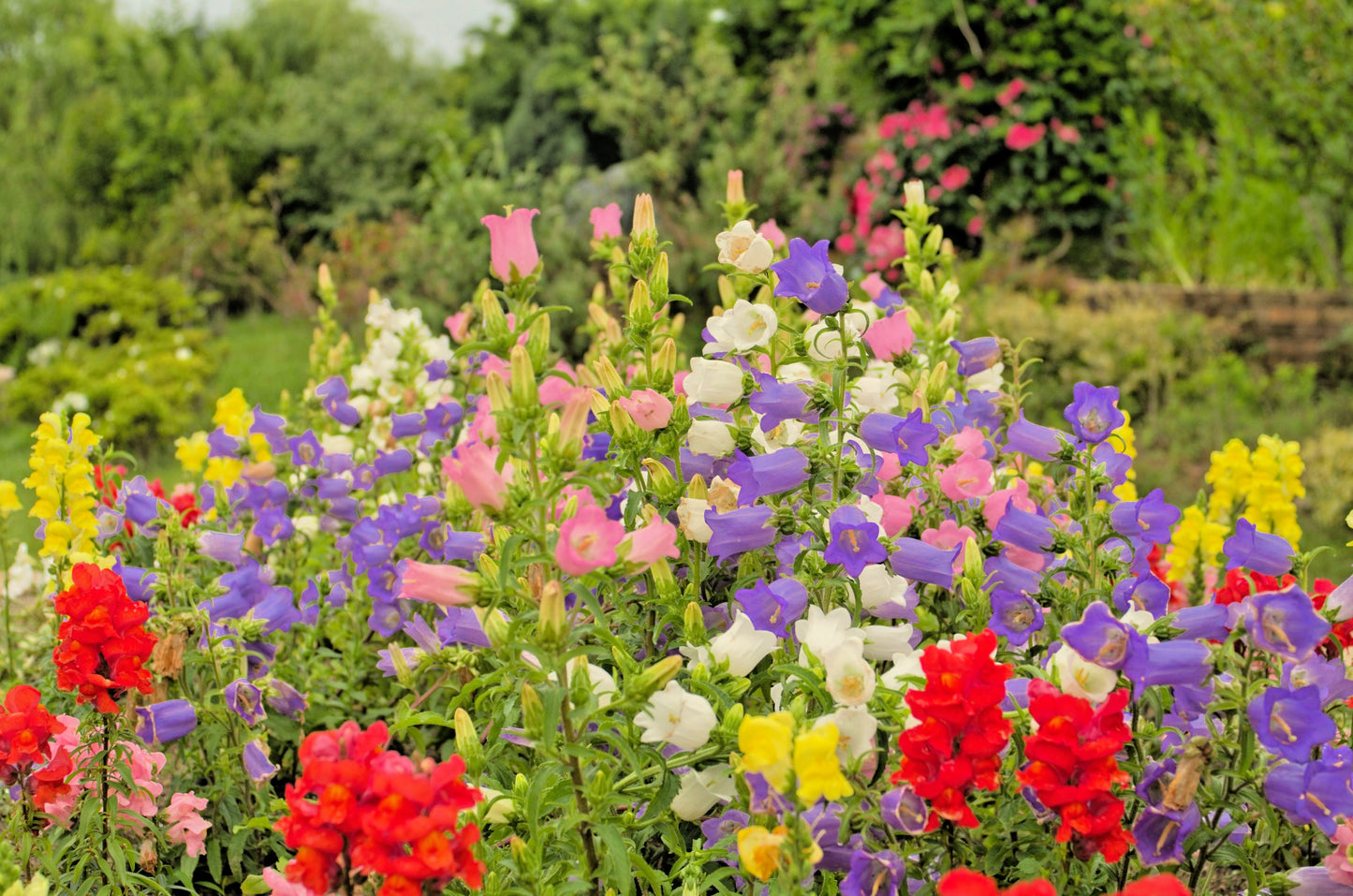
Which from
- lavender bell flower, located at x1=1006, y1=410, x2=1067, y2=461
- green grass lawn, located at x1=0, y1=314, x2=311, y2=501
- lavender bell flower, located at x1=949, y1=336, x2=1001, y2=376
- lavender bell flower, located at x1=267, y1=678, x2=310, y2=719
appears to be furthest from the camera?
green grass lawn, located at x1=0, y1=314, x2=311, y2=501

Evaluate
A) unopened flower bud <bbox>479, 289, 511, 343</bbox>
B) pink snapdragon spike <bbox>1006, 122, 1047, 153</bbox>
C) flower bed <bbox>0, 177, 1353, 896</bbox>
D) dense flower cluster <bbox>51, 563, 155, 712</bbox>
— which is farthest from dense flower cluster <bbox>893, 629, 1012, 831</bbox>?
pink snapdragon spike <bbox>1006, 122, 1047, 153</bbox>

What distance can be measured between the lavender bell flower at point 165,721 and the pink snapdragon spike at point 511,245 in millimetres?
1113

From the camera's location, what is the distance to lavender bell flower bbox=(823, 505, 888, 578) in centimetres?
166

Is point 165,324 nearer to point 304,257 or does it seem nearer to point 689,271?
point 304,257

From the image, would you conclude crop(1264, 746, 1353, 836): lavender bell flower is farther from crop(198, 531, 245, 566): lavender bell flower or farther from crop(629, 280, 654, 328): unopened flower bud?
crop(198, 531, 245, 566): lavender bell flower

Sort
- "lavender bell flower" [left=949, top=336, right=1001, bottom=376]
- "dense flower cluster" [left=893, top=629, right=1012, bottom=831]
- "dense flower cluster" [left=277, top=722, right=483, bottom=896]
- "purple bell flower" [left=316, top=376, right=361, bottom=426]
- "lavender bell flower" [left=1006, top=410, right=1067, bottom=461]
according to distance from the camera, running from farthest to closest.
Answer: "purple bell flower" [left=316, top=376, right=361, bottom=426] < "lavender bell flower" [left=949, top=336, right=1001, bottom=376] < "lavender bell flower" [left=1006, top=410, right=1067, bottom=461] < "dense flower cluster" [left=893, top=629, right=1012, bottom=831] < "dense flower cluster" [left=277, top=722, right=483, bottom=896]

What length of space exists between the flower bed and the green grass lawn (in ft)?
11.8

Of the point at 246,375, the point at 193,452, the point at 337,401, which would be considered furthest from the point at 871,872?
the point at 246,375

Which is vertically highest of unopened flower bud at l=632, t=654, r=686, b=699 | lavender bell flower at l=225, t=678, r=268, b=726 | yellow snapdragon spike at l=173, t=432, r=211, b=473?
unopened flower bud at l=632, t=654, r=686, b=699

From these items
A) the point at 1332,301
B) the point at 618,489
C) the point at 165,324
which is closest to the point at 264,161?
the point at 165,324

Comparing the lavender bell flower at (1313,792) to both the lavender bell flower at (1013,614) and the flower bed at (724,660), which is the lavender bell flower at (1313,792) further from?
the lavender bell flower at (1013,614)

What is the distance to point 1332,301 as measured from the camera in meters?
7.24

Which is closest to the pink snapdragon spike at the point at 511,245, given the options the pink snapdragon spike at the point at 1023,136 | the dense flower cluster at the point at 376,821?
the dense flower cluster at the point at 376,821

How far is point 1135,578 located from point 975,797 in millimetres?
521
